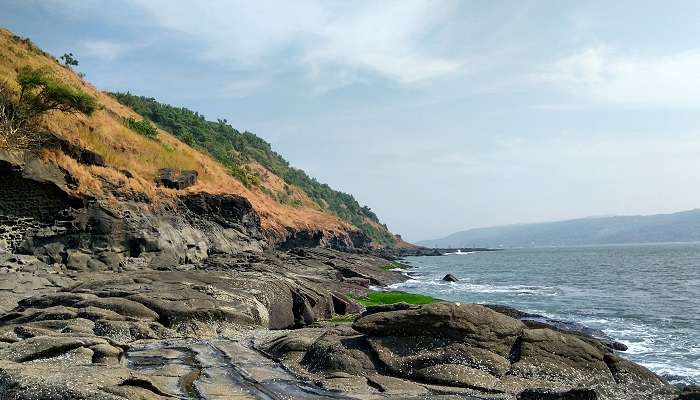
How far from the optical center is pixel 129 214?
35.8 meters

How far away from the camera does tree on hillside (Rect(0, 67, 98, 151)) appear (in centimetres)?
3197

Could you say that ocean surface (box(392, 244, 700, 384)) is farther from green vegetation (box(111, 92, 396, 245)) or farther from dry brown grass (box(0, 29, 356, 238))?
green vegetation (box(111, 92, 396, 245))

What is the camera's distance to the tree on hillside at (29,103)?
105 feet

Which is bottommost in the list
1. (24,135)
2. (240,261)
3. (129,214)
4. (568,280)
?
(568,280)

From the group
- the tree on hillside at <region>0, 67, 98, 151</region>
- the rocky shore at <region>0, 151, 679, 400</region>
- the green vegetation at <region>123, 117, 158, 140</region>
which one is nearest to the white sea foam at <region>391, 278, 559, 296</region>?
the rocky shore at <region>0, 151, 679, 400</region>

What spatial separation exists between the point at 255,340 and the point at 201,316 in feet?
11.8

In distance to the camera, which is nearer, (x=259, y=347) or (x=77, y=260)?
(x=259, y=347)

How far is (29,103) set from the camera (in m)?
34.2

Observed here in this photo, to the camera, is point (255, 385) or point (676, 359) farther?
point (676, 359)

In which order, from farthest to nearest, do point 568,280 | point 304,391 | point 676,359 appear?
point 568,280 → point 676,359 → point 304,391

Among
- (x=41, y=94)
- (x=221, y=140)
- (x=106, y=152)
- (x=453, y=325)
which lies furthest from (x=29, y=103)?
(x=221, y=140)

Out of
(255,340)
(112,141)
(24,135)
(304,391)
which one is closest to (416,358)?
(304,391)

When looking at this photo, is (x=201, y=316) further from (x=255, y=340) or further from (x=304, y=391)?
(x=304, y=391)

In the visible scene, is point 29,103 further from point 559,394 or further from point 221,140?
point 221,140
